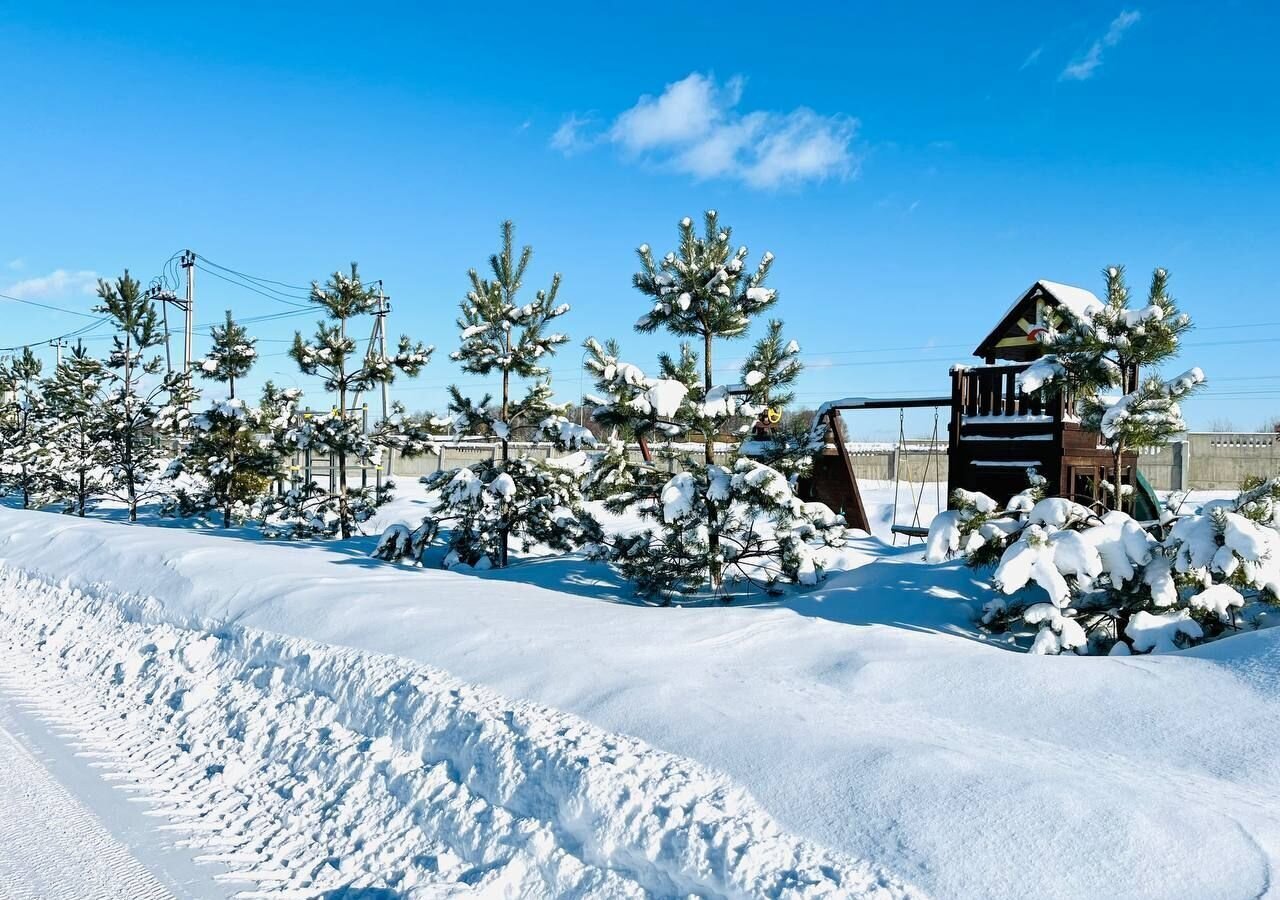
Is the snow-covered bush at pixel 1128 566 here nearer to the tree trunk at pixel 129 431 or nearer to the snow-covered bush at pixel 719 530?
the snow-covered bush at pixel 719 530

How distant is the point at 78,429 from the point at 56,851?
19346 mm

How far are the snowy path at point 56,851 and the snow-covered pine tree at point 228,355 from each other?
13.8 metres

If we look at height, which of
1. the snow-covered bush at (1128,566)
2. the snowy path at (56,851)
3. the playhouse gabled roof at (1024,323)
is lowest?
the snowy path at (56,851)

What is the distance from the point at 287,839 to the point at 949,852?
300 cm

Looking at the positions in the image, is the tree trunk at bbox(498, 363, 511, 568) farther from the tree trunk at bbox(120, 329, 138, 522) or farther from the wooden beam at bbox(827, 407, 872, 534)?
the tree trunk at bbox(120, 329, 138, 522)

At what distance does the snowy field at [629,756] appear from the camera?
337cm

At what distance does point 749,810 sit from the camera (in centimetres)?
372

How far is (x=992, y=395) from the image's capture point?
11109 millimetres

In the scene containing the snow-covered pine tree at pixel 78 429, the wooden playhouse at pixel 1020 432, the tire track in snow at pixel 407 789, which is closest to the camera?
the tire track in snow at pixel 407 789

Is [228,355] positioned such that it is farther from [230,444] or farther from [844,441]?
[844,441]

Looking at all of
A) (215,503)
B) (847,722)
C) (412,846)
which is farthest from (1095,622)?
(215,503)

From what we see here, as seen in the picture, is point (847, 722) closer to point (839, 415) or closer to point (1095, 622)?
point (1095, 622)

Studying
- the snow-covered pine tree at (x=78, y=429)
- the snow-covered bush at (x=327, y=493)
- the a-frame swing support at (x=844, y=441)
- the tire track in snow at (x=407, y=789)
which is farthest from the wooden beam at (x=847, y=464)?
the snow-covered pine tree at (x=78, y=429)

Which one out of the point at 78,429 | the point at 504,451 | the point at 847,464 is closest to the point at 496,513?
the point at 504,451
